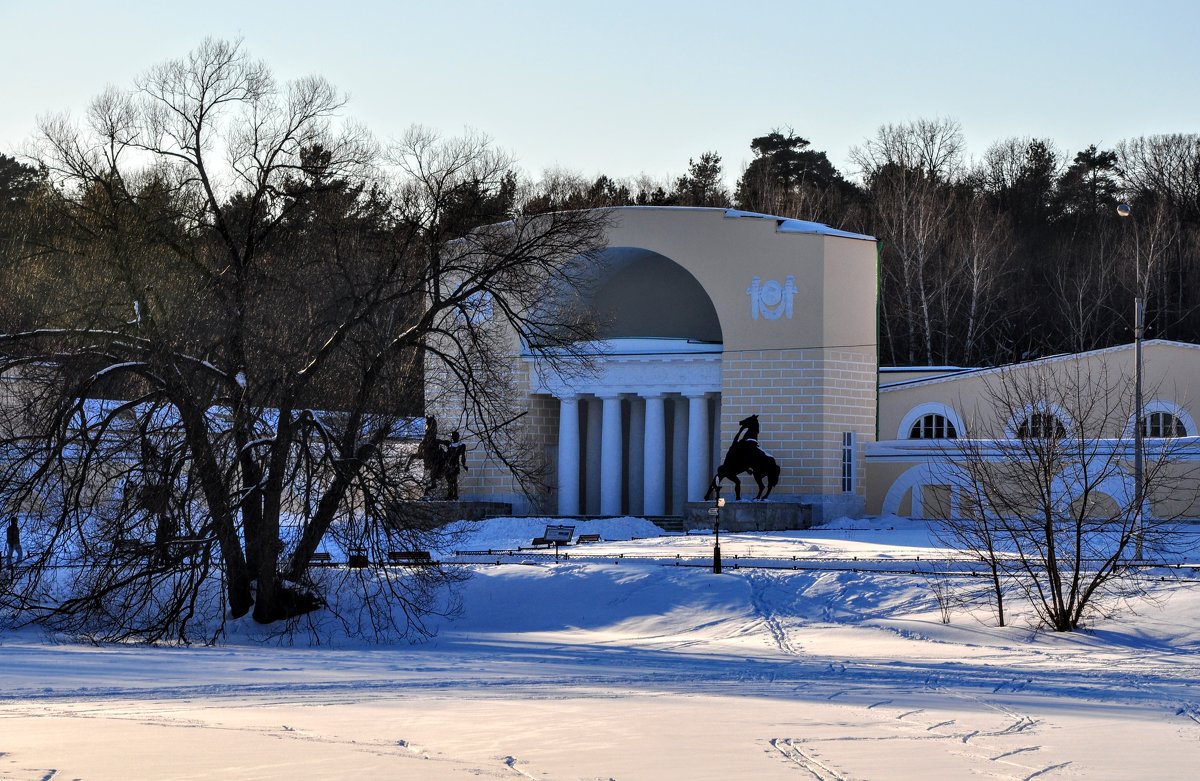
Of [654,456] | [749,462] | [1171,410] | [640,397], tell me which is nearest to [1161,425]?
[1171,410]

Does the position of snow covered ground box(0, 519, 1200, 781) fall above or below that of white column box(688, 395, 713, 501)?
below

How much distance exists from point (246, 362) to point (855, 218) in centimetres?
5503

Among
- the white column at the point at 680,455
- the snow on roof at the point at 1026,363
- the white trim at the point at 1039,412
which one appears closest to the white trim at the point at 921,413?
the snow on roof at the point at 1026,363

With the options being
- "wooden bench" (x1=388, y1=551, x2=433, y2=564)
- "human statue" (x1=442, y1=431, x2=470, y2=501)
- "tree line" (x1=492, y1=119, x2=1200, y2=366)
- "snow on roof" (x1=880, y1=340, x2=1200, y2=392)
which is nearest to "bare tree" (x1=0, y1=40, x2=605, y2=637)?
"wooden bench" (x1=388, y1=551, x2=433, y2=564)

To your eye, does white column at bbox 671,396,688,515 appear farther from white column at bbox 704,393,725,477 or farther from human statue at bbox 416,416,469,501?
human statue at bbox 416,416,469,501

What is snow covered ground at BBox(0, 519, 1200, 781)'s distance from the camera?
12828 mm

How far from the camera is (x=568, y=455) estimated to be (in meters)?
52.2

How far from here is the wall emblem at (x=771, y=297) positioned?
49.1 metres

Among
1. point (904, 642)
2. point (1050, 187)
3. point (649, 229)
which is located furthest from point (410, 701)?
point (1050, 187)

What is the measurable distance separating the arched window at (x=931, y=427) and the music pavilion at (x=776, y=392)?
5 cm

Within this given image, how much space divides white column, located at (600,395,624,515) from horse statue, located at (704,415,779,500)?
17.5 feet

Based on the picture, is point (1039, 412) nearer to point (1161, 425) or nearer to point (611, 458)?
point (1161, 425)

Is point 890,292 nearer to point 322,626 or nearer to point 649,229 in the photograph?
point 649,229

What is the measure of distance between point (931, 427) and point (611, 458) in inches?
433
